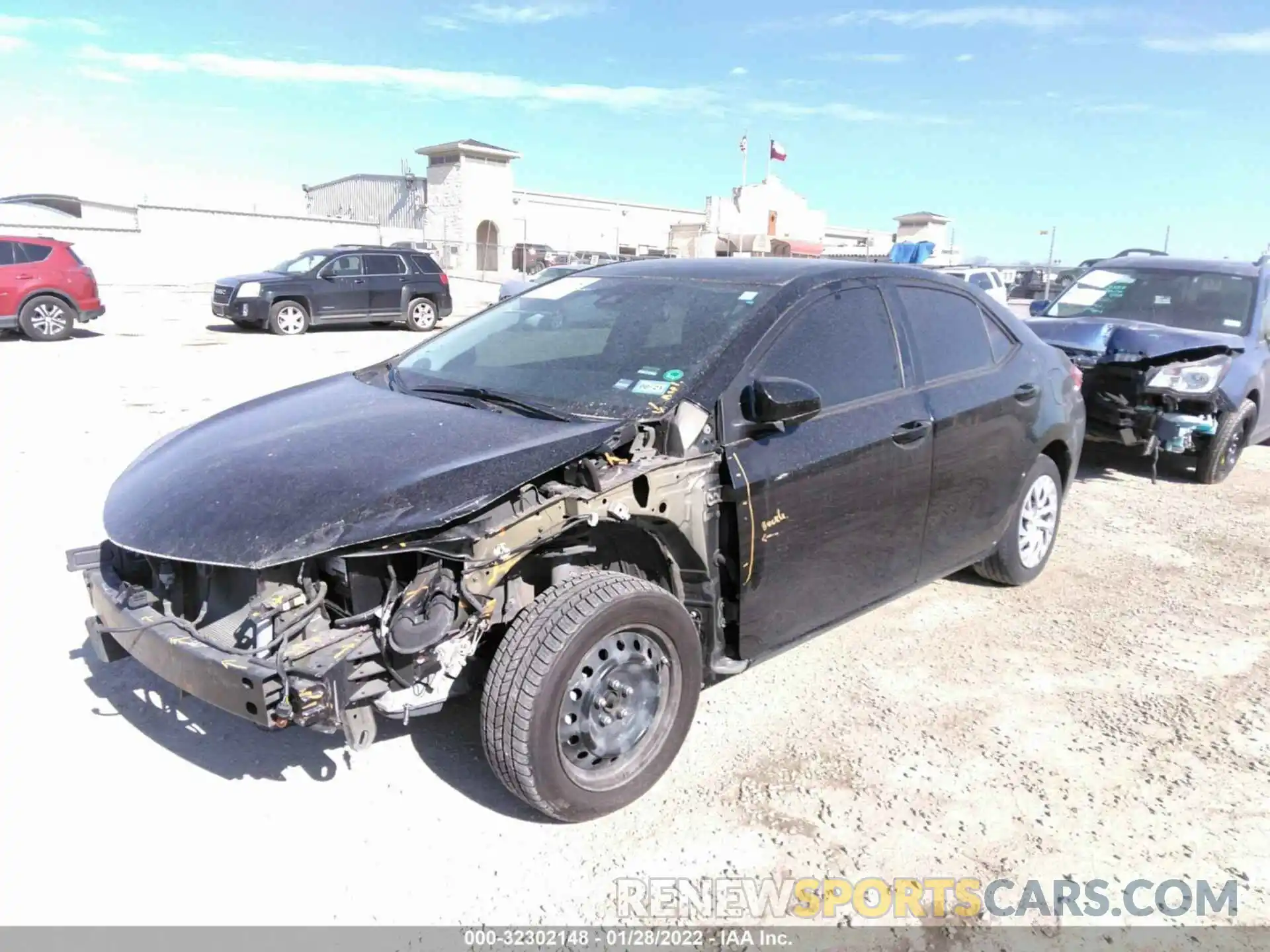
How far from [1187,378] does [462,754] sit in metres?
6.25

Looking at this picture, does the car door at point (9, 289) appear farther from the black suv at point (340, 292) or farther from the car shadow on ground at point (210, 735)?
the car shadow on ground at point (210, 735)

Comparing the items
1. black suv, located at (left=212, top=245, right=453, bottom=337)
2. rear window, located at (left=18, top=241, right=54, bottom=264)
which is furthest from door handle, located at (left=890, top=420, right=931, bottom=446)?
rear window, located at (left=18, top=241, right=54, bottom=264)

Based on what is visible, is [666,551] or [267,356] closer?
[666,551]

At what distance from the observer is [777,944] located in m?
2.53

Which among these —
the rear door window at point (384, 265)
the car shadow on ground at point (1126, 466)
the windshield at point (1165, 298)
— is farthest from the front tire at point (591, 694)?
the rear door window at point (384, 265)

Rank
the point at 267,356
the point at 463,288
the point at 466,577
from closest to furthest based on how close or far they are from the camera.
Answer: the point at 466,577, the point at 267,356, the point at 463,288

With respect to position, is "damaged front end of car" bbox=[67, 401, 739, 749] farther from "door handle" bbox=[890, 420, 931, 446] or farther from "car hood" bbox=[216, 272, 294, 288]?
"car hood" bbox=[216, 272, 294, 288]

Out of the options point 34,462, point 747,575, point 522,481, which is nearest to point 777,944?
point 747,575

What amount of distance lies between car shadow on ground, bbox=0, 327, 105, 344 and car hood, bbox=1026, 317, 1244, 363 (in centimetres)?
1546

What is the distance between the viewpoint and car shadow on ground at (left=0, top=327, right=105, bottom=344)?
15297mm

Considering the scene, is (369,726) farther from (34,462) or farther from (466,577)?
(34,462)

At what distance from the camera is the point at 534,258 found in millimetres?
38688

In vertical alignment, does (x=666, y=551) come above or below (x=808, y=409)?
below

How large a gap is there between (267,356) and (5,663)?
10762 millimetres
